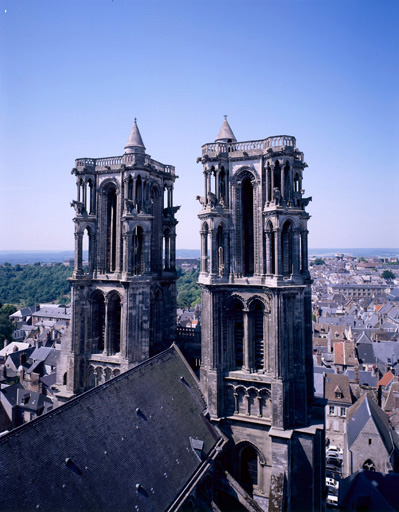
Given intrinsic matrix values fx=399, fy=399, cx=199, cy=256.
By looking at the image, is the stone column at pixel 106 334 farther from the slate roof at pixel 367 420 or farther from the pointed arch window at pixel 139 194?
the slate roof at pixel 367 420

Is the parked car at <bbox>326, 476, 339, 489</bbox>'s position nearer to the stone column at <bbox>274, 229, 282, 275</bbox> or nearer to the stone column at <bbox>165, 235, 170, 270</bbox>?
the stone column at <bbox>165, 235, 170, 270</bbox>

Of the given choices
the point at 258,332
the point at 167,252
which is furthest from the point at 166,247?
the point at 258,332

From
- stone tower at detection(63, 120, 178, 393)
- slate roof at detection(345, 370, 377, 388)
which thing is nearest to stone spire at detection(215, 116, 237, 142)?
stone tower at detection(63, 120, 178, 393)

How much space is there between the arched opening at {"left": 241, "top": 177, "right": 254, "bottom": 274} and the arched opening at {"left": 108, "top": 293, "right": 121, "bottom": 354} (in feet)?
36.2

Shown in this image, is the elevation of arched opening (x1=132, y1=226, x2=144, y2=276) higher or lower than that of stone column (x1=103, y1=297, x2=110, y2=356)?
higher

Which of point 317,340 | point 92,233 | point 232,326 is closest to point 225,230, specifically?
point 232,326

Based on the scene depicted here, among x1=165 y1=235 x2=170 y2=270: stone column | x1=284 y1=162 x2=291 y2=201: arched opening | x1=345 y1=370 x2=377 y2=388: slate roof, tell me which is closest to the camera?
x1=284 y1=162 x2=291 y2=201: arched opening

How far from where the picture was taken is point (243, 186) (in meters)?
28.4

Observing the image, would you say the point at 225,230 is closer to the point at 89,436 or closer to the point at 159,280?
the point at 159,280

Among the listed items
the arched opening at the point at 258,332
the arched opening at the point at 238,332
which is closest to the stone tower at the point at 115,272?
the arched opening at the point at 238,332

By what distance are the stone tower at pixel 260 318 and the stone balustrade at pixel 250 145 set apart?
72 millimetres

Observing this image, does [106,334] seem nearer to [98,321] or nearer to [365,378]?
[98,321]

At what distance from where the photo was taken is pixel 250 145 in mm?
27672

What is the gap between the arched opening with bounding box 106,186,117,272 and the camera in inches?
1315
